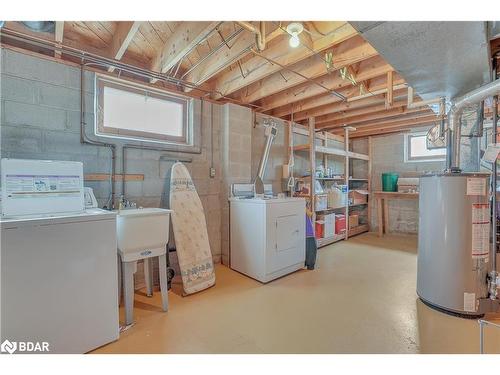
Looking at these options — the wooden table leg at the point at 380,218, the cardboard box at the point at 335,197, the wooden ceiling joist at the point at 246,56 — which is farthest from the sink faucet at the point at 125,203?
the wooden table leg at the point at 380,218

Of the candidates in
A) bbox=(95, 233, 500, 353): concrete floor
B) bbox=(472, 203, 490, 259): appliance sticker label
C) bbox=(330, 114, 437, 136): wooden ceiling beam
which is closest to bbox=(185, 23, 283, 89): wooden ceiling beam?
bbox=(472, 203, 490, 259): appliance sticker label

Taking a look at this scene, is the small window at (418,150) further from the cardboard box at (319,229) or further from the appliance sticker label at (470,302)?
the appliance sticker label at (470,302)

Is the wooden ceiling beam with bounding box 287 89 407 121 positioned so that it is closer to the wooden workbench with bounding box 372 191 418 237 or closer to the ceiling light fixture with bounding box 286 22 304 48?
the ceiling light fixture with bounding box 286 22 304 48

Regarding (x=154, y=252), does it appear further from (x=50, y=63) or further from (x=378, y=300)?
(x=378, y=300)

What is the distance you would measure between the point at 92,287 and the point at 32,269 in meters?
0.35

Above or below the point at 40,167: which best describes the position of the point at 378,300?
below

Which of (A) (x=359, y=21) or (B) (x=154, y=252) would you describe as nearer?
(A) (x=359, y=21)

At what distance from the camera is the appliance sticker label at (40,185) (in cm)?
150

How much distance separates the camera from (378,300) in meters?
2.25

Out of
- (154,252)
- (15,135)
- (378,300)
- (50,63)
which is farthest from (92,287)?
(378,300)

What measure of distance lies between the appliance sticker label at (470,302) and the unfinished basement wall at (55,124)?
2893mm

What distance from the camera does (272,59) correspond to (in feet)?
7.43
